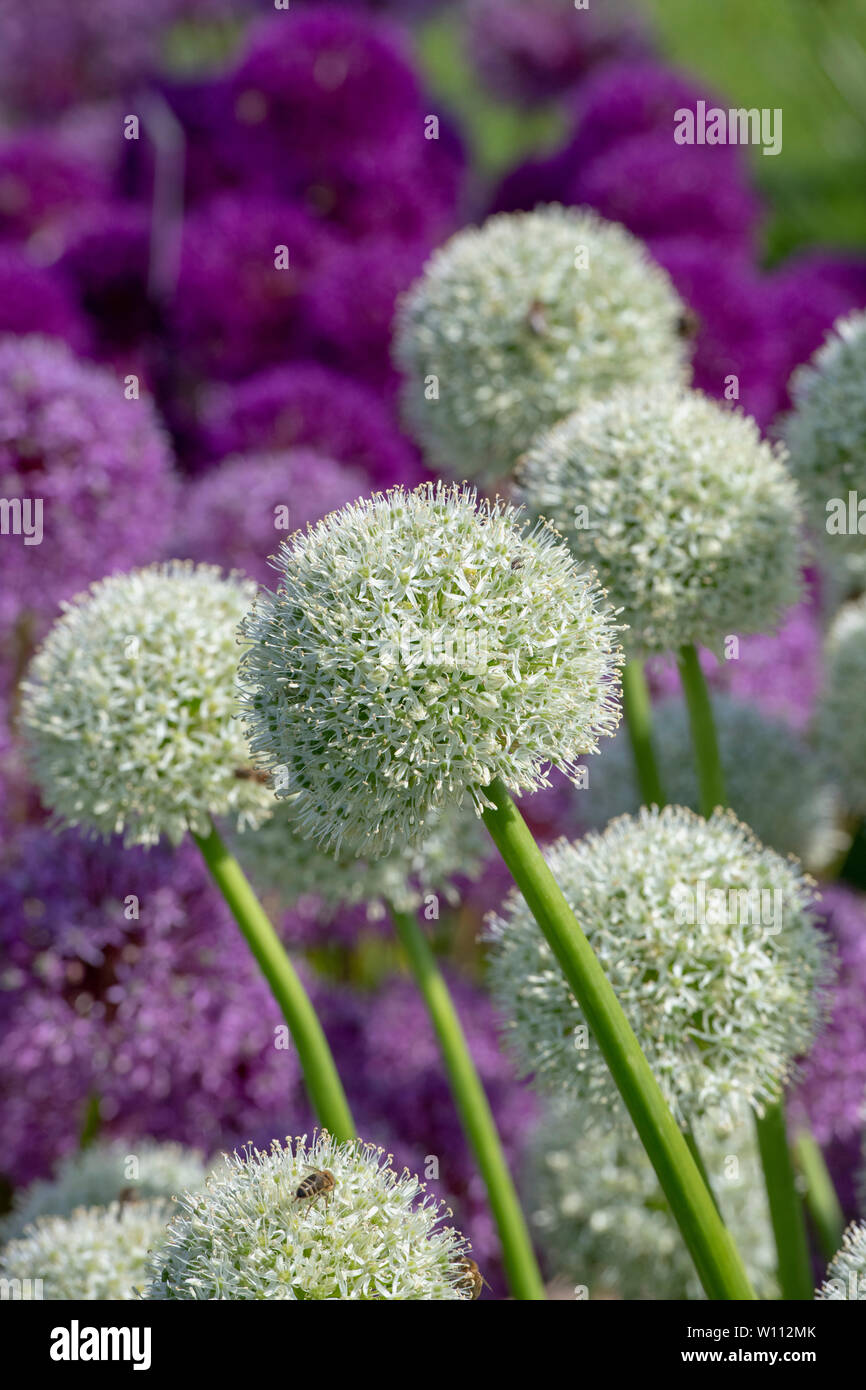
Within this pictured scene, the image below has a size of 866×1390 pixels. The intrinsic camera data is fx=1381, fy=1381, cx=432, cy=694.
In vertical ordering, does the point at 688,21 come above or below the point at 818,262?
above

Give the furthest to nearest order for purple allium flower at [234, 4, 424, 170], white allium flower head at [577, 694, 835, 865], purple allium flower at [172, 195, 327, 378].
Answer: purple allium flower at [234, 4, 424, 170]
purple allium flower at [172, 195, 327, 378]
white allium flower head at [577, 694, 835, 865]

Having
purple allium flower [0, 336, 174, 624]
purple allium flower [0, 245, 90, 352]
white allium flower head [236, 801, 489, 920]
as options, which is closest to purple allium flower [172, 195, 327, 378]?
purple allium flower [0, 245, 90, 352]

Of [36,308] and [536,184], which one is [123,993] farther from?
[536,184]

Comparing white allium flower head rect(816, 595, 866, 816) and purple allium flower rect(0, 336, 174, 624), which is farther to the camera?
purple allium flower rect(0, 336, 174, 624)

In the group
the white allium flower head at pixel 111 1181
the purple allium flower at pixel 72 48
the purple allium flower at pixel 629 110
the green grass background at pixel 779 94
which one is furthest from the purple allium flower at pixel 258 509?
the purple allium flower at pixel 72 48

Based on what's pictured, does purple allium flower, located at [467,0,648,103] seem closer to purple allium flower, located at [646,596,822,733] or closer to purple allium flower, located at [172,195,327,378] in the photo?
purple allium flower, located at [172,195,327,378]

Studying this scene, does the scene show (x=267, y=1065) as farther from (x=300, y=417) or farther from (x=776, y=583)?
(x=300, y=417)
